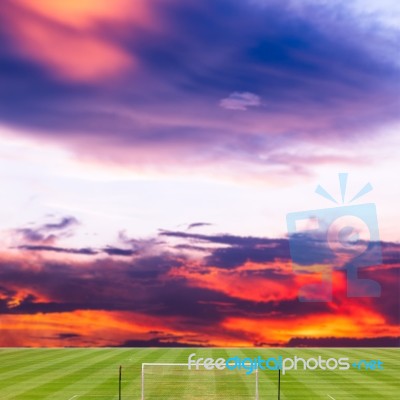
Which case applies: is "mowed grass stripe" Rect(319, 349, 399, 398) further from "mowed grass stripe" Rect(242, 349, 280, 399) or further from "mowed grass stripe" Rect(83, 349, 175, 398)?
"mowed grass stripe" Rect(83, 349, 175, 398)

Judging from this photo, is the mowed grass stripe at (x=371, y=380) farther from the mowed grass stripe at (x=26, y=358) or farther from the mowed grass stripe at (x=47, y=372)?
the mowed grass stripe at (x=26, y=358)

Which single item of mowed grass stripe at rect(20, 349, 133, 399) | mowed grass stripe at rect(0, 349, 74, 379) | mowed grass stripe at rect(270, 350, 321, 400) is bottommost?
mowed grass stripe at rect(270, 350, 321, 400)

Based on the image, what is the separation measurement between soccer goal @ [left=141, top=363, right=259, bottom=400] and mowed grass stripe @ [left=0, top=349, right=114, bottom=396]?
7.27 metres

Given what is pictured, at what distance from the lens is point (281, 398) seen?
39.8 metres

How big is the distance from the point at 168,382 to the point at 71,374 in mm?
10221

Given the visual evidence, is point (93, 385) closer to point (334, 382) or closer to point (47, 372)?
point (47, 372)

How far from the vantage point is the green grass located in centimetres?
4091

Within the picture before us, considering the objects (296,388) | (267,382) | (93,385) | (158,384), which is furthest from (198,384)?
(93,385)

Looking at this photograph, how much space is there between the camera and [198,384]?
44094 millimetres

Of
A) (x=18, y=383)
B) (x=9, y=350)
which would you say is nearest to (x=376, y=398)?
(x=18, y=383)

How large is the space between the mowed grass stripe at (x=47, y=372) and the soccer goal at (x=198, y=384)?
727 centimetres

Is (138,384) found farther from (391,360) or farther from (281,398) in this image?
(391,360)

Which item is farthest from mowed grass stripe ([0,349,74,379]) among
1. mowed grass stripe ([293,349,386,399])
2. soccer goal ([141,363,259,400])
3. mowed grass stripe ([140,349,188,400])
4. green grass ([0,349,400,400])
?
mowed grass stripe ([293,349,386,399])

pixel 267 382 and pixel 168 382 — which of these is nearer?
pixel 168 382
